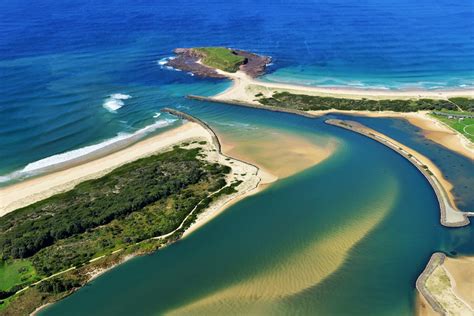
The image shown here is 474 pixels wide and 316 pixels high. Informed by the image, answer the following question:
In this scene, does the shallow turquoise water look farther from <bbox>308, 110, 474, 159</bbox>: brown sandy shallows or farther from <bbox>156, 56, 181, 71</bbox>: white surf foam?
<bbox>156, 56, 181, 71</bbox>: white surf foam

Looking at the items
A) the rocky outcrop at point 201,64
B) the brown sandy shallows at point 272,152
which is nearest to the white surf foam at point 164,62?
the rocky outcrop at point 201,64

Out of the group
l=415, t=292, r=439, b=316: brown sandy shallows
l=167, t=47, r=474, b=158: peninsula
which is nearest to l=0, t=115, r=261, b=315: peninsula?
l=167, t=47, r=474, b=158: peninsula

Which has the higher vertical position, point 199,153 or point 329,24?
point 329,24

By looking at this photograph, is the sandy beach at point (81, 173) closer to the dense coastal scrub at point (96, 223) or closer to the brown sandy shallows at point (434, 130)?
the dense coastal scrub at point (96, 223)

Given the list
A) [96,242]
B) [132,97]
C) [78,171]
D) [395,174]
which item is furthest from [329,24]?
[96,242]

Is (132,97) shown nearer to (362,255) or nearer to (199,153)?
(199,153)

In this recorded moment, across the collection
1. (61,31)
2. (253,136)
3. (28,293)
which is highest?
(61,31)
